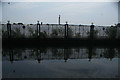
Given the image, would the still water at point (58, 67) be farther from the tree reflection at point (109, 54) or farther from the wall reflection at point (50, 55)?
the tree reflection at point (109, 54)

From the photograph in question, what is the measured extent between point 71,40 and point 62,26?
2.89ft

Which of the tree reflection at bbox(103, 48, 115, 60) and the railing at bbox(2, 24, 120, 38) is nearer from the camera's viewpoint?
the tree reflection at bbox(103, 48, 115, 60)

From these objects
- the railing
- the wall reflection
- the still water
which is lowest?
the still water

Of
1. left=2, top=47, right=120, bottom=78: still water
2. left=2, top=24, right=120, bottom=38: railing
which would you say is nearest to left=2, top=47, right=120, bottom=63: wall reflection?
left=2, top=47, right=120, bottom=78: still water

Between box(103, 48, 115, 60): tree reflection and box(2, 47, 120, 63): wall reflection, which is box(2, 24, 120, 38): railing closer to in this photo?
box(2, 47, 120, 63): wall reflection

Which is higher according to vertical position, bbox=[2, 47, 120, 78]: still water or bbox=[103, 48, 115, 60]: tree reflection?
bbox=[103, 48, 115, 60]: tree reflection

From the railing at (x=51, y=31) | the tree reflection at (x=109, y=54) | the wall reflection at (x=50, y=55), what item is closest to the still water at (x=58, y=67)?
the wall reflection at (x=50, y=55)

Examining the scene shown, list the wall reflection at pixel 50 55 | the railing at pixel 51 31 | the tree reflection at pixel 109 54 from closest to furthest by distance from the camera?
the wall reflection at pixel 50 55
the tree reflection at pixel 109 54
the railing at pixel 51 31

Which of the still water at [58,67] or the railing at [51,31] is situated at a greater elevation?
the railing at [51,31]

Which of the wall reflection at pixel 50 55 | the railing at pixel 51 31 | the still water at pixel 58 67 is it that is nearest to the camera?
the still water at pixel 58 67

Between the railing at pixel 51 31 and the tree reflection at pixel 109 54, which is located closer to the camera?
the tree reflection at pixel 109 54

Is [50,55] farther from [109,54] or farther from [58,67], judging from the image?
[58,67]

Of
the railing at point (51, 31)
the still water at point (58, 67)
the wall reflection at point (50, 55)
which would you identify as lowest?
the still water at point (58, 67)

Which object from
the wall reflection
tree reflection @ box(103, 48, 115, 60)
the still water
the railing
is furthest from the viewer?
the railing
